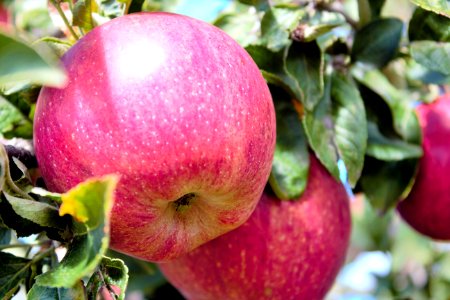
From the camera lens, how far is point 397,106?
1.26 metres

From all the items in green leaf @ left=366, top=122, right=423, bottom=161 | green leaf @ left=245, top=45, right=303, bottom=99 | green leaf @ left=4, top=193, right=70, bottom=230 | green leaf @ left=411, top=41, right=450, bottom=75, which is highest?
green leaf @ left=4, top=193, right=70, bottom=230

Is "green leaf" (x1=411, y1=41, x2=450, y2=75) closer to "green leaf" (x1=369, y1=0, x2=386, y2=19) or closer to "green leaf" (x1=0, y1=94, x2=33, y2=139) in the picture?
"green leaf" (x1=369, y1=0, x2=386, y2=19)

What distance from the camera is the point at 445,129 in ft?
4.17

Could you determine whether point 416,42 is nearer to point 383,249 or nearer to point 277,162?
point 277,162

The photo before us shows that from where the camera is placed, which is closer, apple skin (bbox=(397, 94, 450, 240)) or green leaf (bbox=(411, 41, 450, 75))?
green leaf (bbox=(411, 41, 450, 75))

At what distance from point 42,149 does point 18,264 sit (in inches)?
6.9

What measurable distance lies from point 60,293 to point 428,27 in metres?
0.73

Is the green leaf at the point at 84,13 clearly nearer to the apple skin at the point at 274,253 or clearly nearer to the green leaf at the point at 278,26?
the green leaf at the point at 278,26

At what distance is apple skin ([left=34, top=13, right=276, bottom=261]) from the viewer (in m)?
0.76

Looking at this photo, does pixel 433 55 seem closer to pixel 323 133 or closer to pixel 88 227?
pixel 323 133

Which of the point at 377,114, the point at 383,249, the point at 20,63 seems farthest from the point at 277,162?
the point at 383,249

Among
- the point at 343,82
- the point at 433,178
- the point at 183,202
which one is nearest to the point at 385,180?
the point at 433,178

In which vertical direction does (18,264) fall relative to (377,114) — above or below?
above

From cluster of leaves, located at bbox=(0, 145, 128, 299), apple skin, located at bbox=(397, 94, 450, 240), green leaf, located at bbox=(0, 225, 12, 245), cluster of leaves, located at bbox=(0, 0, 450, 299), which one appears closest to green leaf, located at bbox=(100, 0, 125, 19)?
cluster of leaves, located at bbox=(0, 0, 450, 299)
